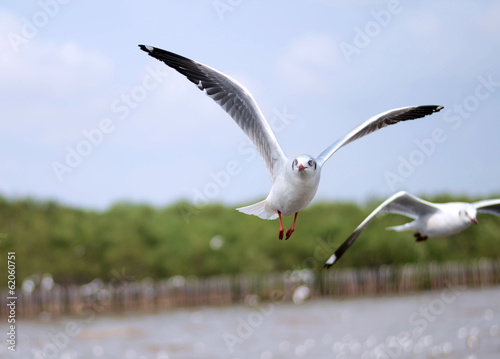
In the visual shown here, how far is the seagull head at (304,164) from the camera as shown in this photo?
5762 mm

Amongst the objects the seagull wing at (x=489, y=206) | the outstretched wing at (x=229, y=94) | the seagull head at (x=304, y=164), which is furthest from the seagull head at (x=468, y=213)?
the seagull head at (x=304, y=164)

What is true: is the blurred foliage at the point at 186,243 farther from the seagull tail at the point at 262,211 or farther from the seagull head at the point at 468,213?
the seagull tail at the point at 262,211

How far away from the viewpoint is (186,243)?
48.1 m

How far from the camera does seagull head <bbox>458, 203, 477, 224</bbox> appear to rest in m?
8.30

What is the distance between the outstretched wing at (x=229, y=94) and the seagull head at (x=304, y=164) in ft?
3.23

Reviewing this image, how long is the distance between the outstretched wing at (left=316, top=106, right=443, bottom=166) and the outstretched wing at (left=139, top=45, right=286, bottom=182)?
56 centimetres

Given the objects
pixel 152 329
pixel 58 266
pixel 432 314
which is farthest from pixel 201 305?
pixel 432 314

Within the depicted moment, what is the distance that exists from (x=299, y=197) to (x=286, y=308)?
154 ft

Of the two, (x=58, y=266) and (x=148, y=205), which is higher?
(x=148, y=205)

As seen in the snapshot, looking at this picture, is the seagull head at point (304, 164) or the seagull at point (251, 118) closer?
the seagull head at point (304, 164)

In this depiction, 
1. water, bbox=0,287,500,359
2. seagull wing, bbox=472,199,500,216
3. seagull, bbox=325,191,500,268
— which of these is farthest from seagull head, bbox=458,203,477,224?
water, bbox=0,287,500,359

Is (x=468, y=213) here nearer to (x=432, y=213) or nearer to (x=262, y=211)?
(x=432, y=213)

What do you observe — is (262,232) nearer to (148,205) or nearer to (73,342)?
(148,205)

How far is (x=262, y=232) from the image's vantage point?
47250 millimetres
